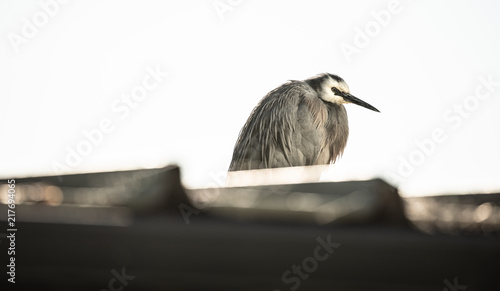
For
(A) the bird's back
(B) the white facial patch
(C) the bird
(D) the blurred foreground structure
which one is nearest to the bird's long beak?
(B) the white facial patch

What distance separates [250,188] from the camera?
241cm

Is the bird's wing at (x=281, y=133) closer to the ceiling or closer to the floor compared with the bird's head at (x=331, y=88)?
closer to the floor

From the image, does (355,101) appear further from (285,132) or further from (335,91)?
(285,132)

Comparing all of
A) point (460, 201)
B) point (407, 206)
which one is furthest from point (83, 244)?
point (460, 201)

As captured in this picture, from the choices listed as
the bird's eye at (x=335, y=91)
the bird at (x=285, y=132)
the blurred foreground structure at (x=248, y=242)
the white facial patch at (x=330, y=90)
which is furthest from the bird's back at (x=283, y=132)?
the blurred foreground structure at (x=248, y=242)

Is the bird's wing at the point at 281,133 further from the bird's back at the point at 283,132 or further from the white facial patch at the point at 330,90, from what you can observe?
the white facial patch at the point at 330,90

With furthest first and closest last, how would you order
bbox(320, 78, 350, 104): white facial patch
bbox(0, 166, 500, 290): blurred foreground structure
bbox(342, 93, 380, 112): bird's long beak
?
bbox(342, 93, 380, 112): bird's long beak < bbox(320, 78, 350, 104): white facial patch < bbox(0, 166, 500, 290): blurred foreground structure

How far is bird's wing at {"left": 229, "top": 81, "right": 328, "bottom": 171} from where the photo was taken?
7445 millimetres

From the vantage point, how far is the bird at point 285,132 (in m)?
7.45

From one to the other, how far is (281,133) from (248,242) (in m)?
5.38

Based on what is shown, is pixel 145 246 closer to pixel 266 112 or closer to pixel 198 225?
pixel 198 225

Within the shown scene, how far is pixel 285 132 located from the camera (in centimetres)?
749

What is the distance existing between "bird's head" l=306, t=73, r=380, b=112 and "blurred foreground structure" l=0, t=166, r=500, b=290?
5.98 metres

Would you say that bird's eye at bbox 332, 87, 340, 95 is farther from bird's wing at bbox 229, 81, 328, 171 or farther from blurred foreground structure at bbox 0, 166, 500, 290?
blurred foreground structure at bbox 0, 166, 500, 290
